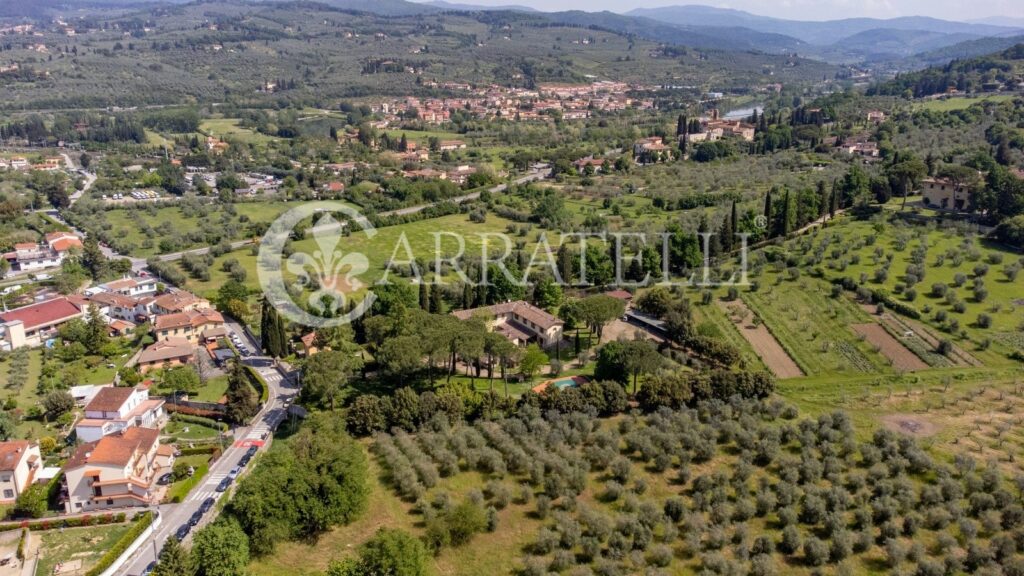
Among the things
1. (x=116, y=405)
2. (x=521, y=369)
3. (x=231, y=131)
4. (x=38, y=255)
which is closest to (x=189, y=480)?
(x=116, y=405)

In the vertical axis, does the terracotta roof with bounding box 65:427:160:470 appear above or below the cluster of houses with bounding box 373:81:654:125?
below

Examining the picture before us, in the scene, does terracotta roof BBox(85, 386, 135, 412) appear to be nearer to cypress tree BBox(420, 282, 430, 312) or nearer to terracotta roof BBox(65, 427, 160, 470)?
terracotta roof BBox(65, 427, 160, 470)

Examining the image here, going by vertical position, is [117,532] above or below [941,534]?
below

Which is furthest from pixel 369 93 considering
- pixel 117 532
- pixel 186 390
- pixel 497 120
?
pixel 117 532

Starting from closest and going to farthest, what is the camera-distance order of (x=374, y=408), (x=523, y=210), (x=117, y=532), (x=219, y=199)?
(x=117, y=532)
(x=374, y=408)
(x=523, y=210)
(x=219, y=199)

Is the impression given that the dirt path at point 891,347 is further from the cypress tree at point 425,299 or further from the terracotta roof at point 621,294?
the cypress tree at point 425,299

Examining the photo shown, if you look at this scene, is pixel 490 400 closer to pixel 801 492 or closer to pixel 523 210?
pixel 801 492

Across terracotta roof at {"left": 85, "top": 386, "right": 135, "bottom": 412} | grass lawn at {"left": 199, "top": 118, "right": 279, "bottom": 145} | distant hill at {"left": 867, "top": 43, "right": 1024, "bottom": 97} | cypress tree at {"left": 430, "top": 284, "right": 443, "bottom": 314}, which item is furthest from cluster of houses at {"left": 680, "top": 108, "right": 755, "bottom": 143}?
terracotta roof at {"left": 85, "top": 386, "right": 135, "bottom": 412}
